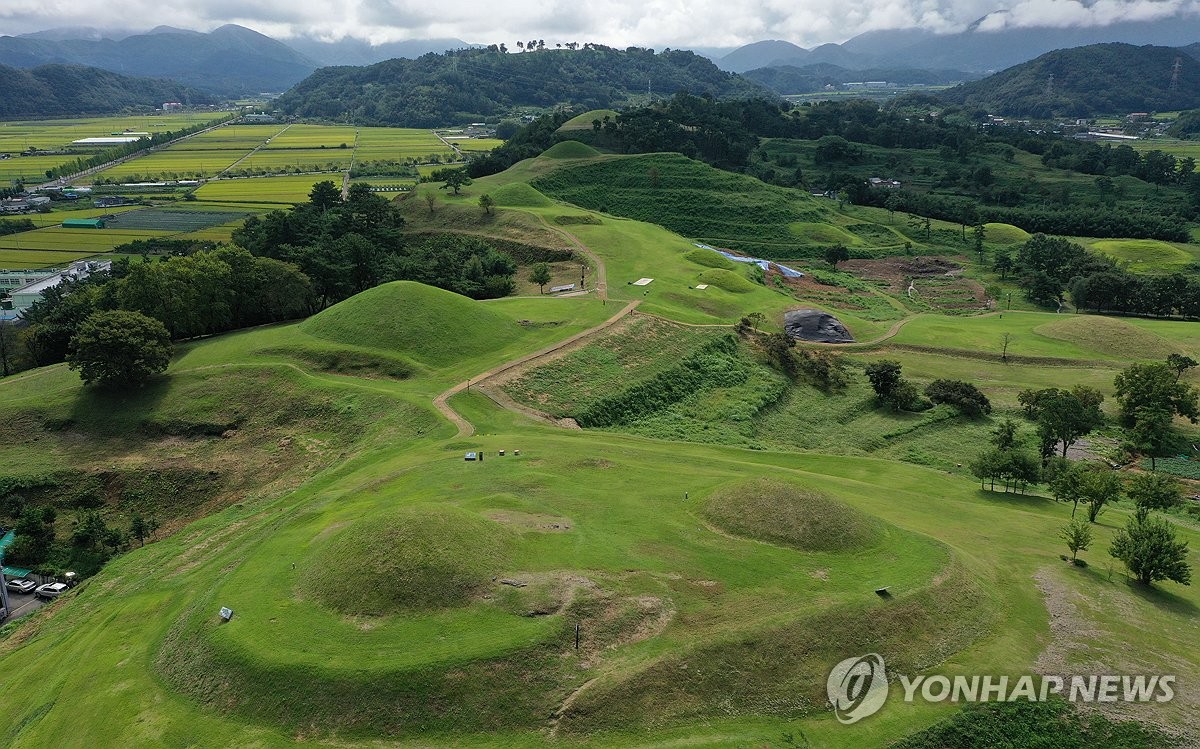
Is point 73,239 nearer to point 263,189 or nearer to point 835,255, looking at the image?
point 263,189

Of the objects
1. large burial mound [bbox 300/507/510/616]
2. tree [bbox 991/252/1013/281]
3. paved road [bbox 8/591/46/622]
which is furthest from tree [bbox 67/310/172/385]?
tree [bbox 991/252/1013/281]

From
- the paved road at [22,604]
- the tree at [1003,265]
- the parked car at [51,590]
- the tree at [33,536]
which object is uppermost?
the tree at [1003,265]

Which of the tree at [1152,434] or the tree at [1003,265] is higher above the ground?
the tree at [1003,265]

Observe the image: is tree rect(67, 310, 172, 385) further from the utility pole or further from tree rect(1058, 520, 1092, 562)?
tree rect(1058, 520, 1092, 562)

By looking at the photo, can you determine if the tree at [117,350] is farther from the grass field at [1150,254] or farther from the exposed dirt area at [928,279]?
the grass field at [1150,254]

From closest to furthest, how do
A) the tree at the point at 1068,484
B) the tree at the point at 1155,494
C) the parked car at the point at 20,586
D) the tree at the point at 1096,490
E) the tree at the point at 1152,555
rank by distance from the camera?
the tree at the point at 1152,555, the tree at the point at 1096,490, the tree at the point at 1068,484, the parked car at the point at 20,586, the tree at the point at 1155,494

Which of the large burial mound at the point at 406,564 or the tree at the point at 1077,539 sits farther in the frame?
the tree at the point at 1077,539

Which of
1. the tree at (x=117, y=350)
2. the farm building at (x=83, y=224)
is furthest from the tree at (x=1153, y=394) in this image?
the farm building at (x=83, y=224)
